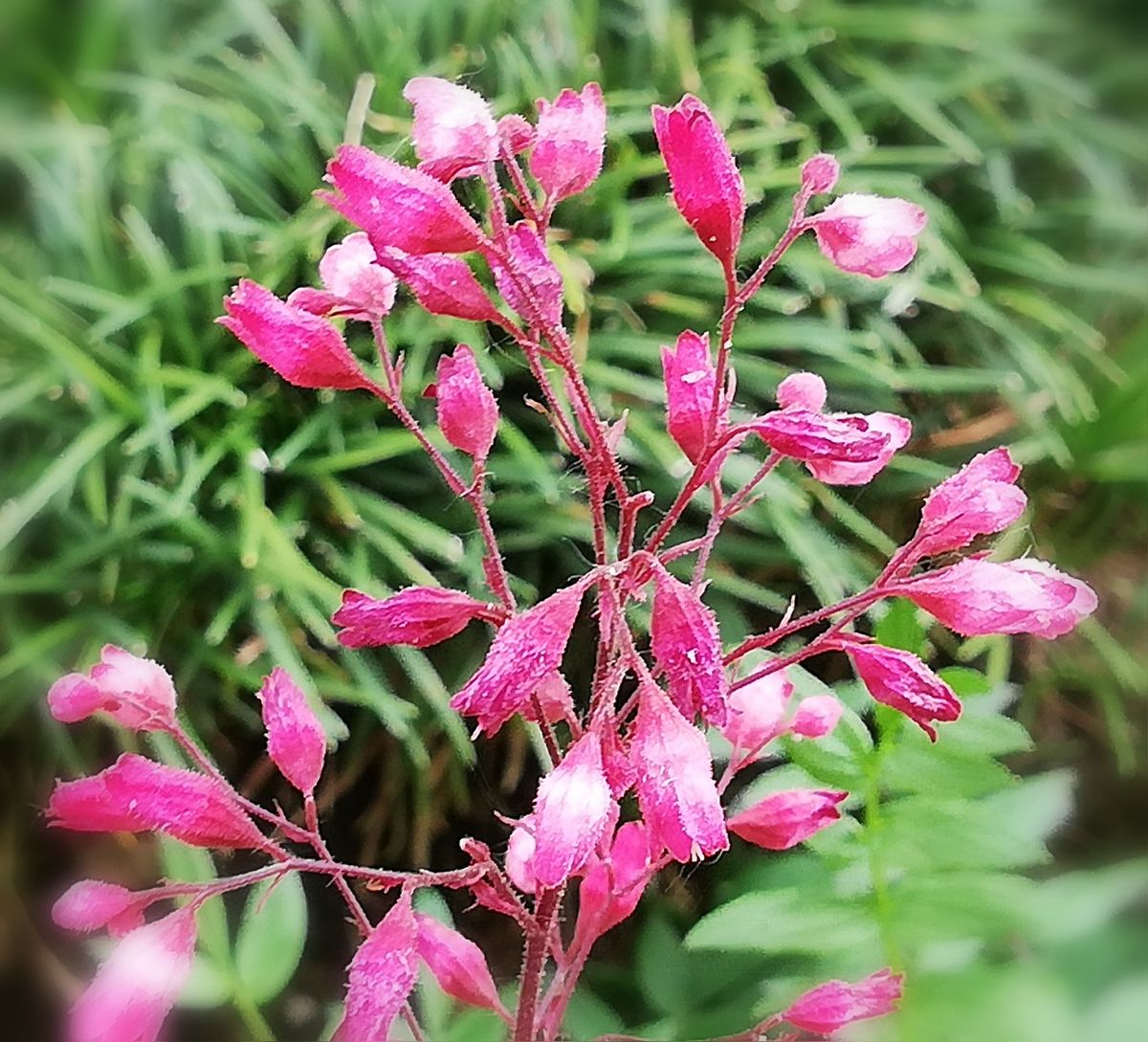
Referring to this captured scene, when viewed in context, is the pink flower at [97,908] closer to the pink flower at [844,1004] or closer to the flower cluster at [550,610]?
the flower cluster at [550,610]

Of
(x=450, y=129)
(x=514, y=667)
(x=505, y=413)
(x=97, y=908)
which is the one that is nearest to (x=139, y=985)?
(x=97, y=908)

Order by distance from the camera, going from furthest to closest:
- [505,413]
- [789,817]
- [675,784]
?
[505,413]
[789,817]
[675,784]

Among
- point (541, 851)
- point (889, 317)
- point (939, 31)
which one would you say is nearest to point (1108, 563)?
point (889, 317)

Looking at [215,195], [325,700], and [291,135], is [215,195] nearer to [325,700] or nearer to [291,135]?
[291,135]

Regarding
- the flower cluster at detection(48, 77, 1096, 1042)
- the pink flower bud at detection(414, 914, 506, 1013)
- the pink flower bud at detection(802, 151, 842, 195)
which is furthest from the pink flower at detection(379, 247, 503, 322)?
the pink flower bud at detection(414, 914, 506, 1013)

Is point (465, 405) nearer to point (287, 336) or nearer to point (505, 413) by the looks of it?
point (287, 336)

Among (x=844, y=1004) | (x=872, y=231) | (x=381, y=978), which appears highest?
(x=872, y=231)
